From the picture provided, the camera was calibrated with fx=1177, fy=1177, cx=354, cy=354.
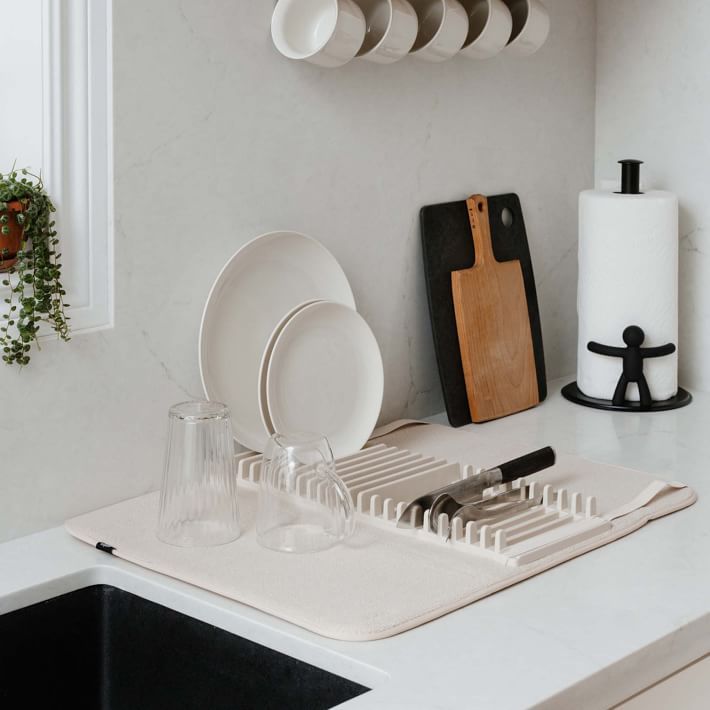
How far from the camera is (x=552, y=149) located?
6.86 ft

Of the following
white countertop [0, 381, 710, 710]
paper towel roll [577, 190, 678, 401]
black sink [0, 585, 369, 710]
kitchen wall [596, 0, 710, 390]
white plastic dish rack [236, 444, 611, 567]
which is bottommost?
black sink [0, 585, 369, 710]

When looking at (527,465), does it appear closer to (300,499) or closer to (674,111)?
(300,499)

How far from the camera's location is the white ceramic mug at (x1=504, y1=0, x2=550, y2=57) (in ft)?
6.00

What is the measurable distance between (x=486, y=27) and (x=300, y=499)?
2.67 feet

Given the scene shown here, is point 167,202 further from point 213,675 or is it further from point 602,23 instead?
point 602,23

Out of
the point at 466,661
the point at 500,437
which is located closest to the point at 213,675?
the point at 466,661

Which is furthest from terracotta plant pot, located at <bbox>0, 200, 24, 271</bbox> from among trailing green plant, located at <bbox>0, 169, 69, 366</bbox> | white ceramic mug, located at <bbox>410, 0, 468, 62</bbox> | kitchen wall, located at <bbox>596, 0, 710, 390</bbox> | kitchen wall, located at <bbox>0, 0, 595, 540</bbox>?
kitchen wall, located at <bbox>596, 0, 710, 390</bbox>

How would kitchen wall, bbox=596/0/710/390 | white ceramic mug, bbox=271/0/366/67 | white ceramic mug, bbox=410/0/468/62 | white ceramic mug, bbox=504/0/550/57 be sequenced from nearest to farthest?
white ceramic mug, bbox=271/0/366/67 < white ceramic mug, bbox=410/0/468/62 < white ceramic mug, bbox=504/0/550/57 < kitchen wall, bbox=596/0/710/390

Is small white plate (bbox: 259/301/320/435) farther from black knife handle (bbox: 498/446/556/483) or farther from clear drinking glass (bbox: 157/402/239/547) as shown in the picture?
black knife handle (bbox: 498/446/556/483)

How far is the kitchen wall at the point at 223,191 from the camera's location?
139 cm

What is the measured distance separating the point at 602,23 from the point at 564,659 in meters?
1.39

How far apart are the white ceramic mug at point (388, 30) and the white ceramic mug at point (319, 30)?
0.14 feet

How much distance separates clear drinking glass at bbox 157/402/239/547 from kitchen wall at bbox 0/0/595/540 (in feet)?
0.43

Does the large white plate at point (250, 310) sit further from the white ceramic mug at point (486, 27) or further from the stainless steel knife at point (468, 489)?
the white ceramic mug at point (486, 27)
